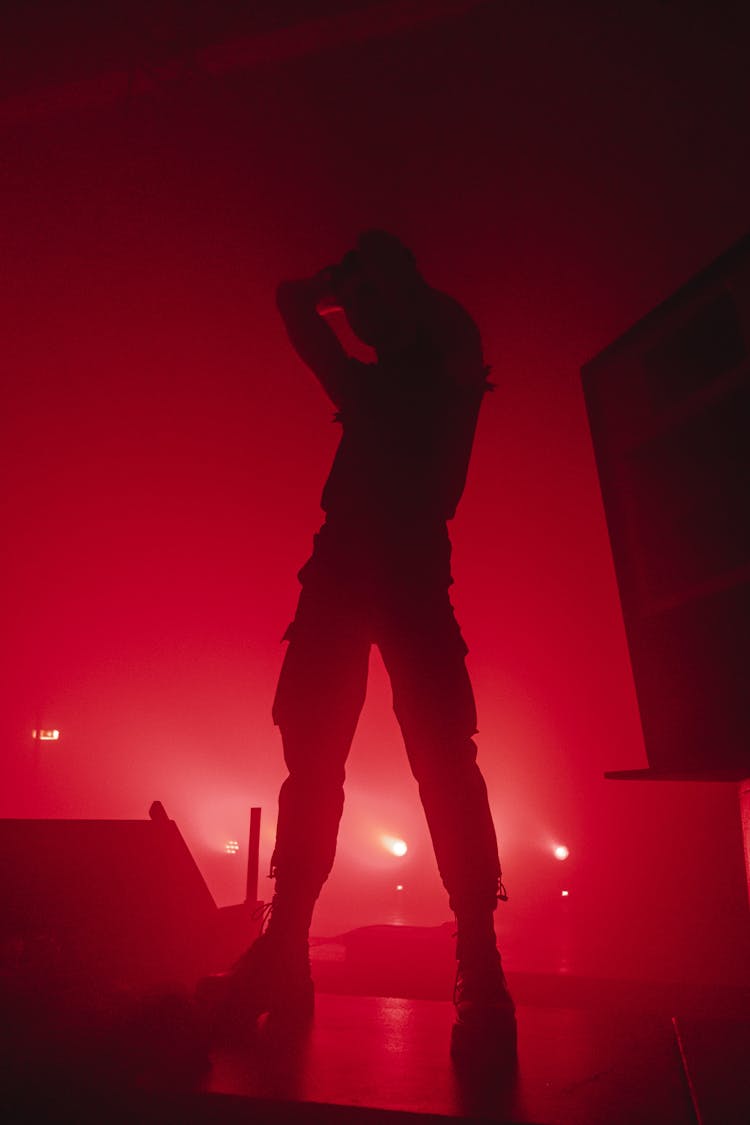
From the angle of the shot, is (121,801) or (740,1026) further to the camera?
(121,801)

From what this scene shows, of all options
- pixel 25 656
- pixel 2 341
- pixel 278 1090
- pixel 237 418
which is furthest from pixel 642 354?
pixel 25 656

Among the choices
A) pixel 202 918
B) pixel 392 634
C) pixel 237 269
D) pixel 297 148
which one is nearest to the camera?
pixel 392 634

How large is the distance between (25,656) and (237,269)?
2.76 m

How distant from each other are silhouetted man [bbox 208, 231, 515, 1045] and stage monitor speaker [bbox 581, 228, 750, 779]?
1.10 feet

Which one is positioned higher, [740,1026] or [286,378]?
[286,378]

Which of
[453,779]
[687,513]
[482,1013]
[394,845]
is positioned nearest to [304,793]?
[453,779]

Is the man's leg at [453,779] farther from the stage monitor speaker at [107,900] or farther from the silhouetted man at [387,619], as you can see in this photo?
the stage monitor speaker at [107,900]

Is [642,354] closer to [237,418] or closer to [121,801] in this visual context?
[237,418]

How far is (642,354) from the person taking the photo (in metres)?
1.55

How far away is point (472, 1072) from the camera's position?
2.75 feet

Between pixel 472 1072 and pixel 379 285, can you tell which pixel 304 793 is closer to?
pixel 472 1072

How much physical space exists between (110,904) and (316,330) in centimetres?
124

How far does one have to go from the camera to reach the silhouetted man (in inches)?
45.9

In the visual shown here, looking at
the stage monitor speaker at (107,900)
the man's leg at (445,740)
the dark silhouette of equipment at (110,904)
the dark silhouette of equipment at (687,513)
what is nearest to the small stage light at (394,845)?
the dark silhouette of equipment at (110,904)
